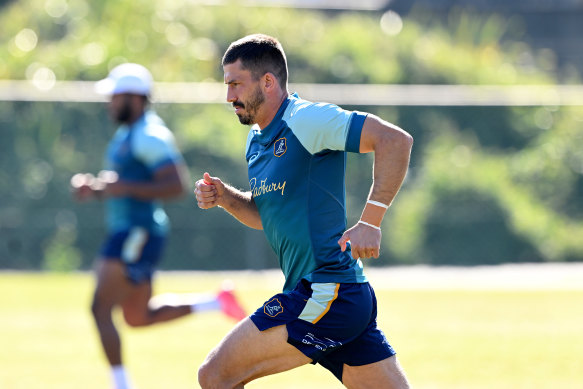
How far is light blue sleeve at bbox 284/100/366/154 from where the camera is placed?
4617mm

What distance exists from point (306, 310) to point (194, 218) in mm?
11264

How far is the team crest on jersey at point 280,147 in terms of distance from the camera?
4.91 meters

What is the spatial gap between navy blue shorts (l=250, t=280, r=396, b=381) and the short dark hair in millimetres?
1032

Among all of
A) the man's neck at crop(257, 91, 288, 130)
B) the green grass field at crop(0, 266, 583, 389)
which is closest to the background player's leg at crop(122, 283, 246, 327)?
the green grass field at crop(0, 266, 583, 389)

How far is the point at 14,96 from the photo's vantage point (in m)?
16.1

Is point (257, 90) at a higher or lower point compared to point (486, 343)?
higher

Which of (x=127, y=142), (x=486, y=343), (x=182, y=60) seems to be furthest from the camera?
(x=182, y=60)

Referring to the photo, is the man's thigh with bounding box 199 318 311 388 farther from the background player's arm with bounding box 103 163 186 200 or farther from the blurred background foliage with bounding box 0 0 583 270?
the blurred background foliage with bounding box 0 0 583 270

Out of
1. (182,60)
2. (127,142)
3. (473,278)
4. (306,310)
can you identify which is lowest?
(473,278)

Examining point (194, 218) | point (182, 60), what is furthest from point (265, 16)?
point (194, 218)

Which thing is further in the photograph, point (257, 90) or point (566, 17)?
point (566, 17)

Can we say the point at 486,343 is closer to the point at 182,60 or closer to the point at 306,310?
the point at 306,310

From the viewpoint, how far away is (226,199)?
528cm

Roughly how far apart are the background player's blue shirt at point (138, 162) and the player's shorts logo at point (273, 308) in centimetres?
354
